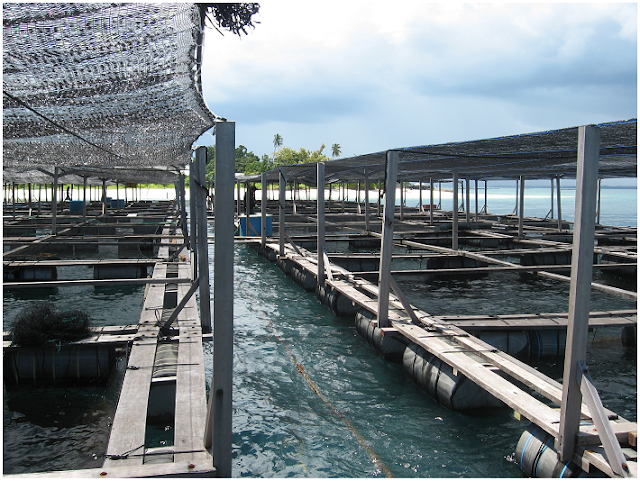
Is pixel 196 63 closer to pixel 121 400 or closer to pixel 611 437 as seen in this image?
pixel 121 400

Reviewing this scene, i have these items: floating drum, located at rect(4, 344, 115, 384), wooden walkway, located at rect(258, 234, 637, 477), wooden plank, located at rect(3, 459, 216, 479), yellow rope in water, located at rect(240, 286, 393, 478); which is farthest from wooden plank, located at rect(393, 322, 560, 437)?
floating drum, located at rect(4, 344, 115, 384)

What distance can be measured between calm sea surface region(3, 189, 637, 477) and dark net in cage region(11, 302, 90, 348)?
0.70m

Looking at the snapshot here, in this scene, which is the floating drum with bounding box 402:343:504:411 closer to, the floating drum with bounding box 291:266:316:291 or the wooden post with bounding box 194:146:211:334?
the wooden post with bounding box 194:146:211:334

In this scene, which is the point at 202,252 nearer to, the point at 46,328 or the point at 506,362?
the point at 46,328

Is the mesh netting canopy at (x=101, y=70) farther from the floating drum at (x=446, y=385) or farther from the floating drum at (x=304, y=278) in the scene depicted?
the floating drum at (x=304, y=278)

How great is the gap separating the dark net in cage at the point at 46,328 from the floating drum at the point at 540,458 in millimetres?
5982

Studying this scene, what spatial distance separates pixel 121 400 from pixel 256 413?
1.99 meters

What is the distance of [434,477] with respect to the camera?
5.38 metres

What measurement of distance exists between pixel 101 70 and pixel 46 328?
4030 millimetres

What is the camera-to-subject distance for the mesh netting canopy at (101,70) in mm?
4059

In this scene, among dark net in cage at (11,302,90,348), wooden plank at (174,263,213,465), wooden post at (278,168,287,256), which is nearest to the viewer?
wooden plank at (174,263,213,465)

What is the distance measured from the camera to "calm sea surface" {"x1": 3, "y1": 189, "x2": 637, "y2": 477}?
5602 mm

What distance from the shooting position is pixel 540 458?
15.8 feet

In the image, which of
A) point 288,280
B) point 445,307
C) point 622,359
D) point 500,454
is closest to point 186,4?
point 500,454
